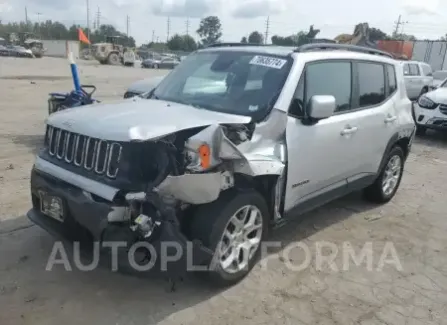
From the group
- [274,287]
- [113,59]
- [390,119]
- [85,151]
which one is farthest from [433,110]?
[113,59]

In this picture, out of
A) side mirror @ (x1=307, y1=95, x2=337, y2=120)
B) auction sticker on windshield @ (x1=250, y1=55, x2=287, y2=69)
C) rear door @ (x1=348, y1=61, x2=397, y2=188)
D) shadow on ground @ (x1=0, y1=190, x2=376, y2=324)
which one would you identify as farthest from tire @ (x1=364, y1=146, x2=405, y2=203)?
shadow on ground @ (x1=0, y1=190, x2=376, y2=324)

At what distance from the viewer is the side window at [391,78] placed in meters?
5.29

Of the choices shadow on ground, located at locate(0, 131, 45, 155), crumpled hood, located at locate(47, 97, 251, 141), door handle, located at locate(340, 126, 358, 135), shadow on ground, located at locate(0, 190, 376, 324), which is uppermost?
crumpled hood, located at locate(47, 97, 251, 141)

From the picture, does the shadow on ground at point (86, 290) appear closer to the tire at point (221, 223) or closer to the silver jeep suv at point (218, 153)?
the tire at point (221, 223)

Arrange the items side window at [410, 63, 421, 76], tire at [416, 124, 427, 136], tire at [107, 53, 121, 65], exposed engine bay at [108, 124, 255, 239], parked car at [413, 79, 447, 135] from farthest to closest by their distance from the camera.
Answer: tire at [107, 53, 121, 65], side window at [410, 63, 421, 76], tire at [416, 124, 427, 136], parked car at [413, 79, 447, 135], exposed engine bay at [108, 124, 255, 239]

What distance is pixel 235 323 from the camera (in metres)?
3.12

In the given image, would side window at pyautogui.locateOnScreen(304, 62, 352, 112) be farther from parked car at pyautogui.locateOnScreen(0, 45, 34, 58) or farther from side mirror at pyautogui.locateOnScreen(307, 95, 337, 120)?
parked car at pyautogui.locateOnScreen(0, 45, 34, 58)

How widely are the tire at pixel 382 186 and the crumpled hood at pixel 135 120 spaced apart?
260cm

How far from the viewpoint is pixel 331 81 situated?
170 inches

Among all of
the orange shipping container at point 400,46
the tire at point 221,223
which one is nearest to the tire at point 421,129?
the tire at point 221,223

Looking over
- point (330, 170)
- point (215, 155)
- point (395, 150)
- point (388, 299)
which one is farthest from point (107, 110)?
point (395, 150)

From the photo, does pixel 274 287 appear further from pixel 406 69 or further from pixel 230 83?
pixel 406 69

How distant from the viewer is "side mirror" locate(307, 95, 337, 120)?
3734mm

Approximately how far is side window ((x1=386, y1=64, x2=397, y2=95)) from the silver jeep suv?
1.22 feet
